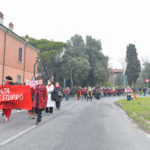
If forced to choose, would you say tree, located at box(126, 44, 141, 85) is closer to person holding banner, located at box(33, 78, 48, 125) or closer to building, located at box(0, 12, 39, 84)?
building, located at box(0, 12, 39, 84)

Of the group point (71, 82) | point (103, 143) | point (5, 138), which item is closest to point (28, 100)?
point (5, 138)

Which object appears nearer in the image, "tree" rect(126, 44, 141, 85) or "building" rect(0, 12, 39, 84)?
"building" rect(0, 12, 39, 84)

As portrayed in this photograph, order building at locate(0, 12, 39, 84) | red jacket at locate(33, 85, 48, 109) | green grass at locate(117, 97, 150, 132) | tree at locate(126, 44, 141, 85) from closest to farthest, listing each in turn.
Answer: red jacket at locate(33, 85, 48, 109), green grass at locate(117, 97, 150, 132), building at locate(0, 12, 39, 84), tree at locate(126, 44, 141, 85)

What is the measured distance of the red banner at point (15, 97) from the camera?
359 inches

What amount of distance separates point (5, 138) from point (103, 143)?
2741 millimetres

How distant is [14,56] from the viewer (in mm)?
27500

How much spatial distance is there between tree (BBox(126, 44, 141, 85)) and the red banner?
62925 millimetres

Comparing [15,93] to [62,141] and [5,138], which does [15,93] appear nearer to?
[5,138]

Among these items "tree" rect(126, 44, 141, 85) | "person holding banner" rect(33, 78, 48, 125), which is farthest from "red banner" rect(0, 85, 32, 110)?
"tree" rect(126, 44, 141, 85)

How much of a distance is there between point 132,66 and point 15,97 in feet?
211

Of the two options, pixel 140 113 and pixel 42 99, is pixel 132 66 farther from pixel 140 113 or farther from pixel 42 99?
pixel 42 99

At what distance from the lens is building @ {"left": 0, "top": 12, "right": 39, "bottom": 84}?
24625 mm

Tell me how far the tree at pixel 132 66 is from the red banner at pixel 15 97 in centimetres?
6293

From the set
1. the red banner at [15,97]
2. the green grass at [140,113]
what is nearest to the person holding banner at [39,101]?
the red banner at [15,97]
